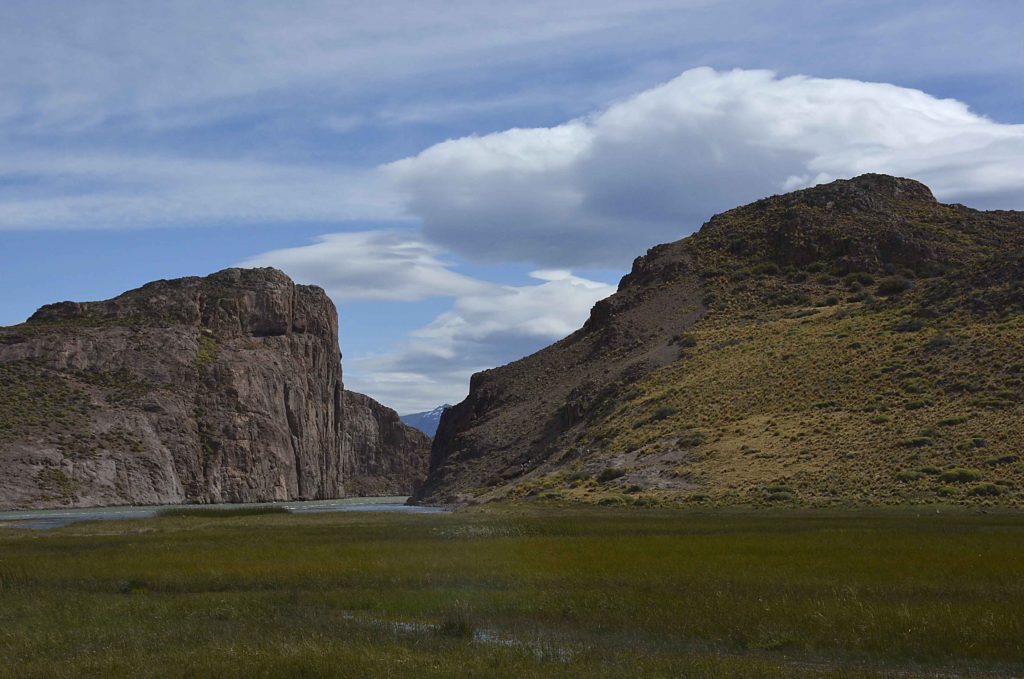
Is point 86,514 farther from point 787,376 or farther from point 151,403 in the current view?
point 787,376

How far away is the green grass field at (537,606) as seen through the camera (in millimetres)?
22234

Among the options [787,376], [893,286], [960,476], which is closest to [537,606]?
[960,476]

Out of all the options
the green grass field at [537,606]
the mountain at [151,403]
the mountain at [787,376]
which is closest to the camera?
the green grass field at [537,606]

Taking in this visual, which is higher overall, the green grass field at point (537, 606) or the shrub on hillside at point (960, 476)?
the shrub on hillside at point (960, 476)

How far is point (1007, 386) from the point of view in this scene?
2926 inches

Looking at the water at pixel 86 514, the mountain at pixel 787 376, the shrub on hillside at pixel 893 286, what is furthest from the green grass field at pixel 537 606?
the shrub on hillside at pixel 893 286

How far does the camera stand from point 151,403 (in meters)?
155

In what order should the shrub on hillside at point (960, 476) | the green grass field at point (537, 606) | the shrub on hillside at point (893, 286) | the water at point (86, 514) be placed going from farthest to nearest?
the shrub on hillside at point (893, 286) → the water at point (86, 514) → the shrub on hillside at point (960, 476) → the green grass field at point (537, 606)

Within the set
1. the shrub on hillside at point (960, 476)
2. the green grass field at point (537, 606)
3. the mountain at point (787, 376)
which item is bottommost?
the green grass field at point (537, 606)

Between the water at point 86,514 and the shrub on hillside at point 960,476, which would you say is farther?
the water at point 86,514

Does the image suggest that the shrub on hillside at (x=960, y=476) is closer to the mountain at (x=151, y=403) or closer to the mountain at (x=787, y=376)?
the mountain at (x=787, y=376)

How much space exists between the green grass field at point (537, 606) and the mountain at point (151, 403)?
89843mm

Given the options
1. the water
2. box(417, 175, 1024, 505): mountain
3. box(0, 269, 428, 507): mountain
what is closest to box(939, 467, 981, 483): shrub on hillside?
box(417, 175, 1024, 505): mountain

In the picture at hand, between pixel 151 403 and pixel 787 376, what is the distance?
9844cm
